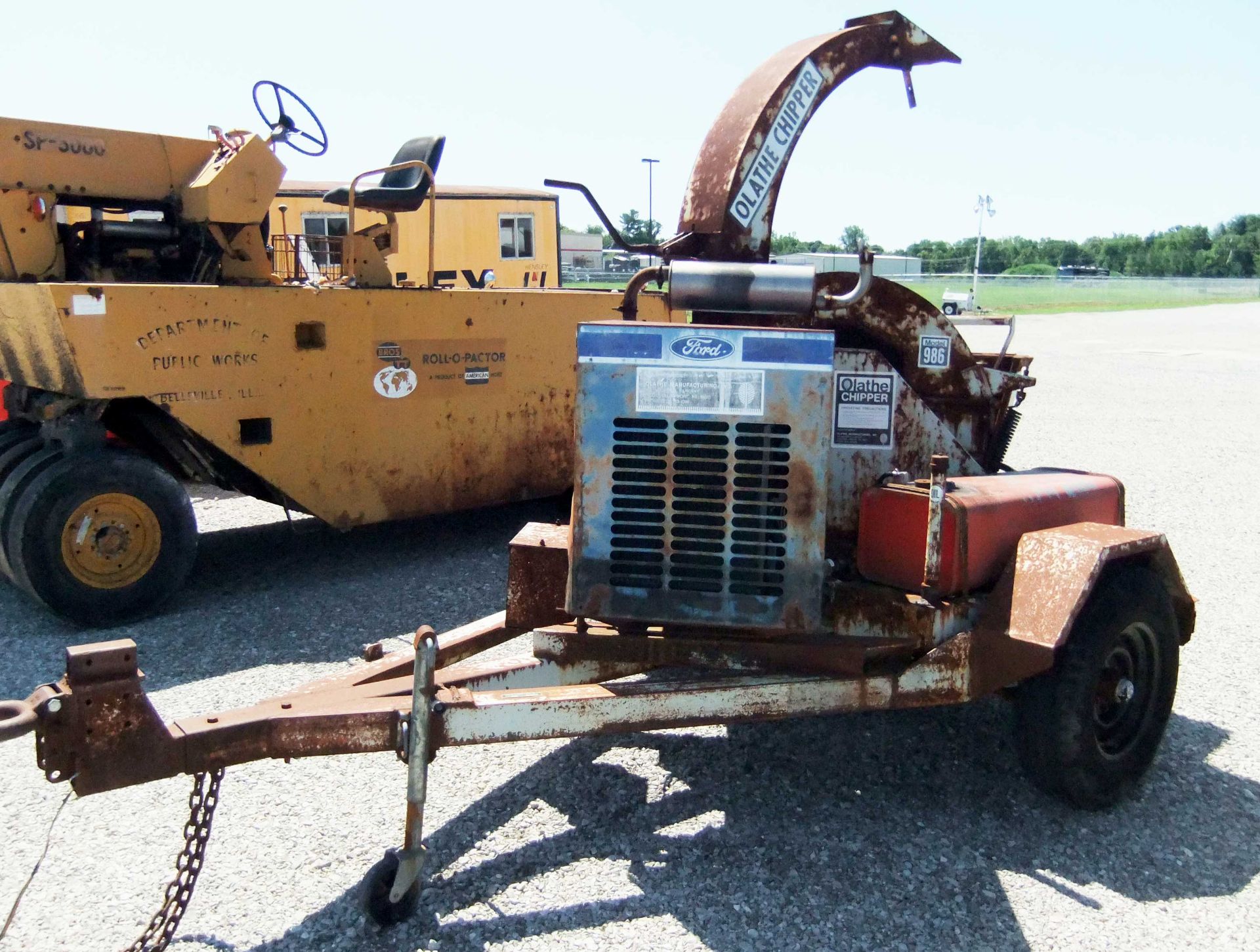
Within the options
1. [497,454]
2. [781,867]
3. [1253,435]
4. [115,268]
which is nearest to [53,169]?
[115,268]

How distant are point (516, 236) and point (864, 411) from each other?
13853 millimetres

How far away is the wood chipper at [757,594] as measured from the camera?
2963 mm

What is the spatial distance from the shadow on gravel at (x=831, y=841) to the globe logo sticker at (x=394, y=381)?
9.86 feet

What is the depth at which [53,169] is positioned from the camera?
241 inches

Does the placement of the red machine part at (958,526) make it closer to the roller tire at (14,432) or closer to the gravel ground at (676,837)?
the gravel ground at (676,837)

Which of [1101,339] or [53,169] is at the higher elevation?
[53,169]

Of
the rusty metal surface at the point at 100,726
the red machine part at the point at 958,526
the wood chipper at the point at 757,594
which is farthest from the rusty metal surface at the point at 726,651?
the rusty metal surface at the point at 100,726

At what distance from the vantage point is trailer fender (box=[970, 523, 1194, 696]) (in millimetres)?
3275

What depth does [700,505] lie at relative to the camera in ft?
10.6

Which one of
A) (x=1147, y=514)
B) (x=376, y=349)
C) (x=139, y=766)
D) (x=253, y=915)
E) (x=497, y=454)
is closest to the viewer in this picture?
(x=139, y=766)

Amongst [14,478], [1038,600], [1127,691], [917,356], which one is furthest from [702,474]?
[14,478]

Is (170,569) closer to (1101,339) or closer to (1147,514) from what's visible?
(1147,514)

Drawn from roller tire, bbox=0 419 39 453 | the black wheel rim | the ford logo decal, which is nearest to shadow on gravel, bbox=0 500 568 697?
roller tire, bbox=0 419 39 453

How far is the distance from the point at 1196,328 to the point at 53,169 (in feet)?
108
